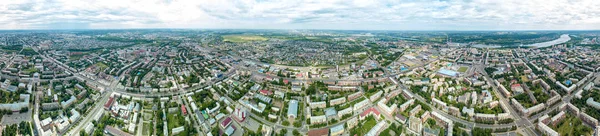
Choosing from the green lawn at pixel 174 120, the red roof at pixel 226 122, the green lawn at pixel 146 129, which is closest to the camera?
the green lawn at pixel 146 129

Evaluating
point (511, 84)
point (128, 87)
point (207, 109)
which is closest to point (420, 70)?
point (511, 84)

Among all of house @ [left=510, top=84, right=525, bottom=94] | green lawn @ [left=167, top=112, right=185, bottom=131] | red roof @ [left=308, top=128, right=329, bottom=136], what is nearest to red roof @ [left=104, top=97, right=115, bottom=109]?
green lawn @ [left=167, top=112, right=185, bottom=131]

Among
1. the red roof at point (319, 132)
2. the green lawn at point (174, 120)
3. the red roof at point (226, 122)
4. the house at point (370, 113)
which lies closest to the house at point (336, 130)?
the red roof at point (319, 132)

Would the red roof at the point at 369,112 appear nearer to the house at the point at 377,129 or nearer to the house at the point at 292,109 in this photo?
the house at the point at 377,129

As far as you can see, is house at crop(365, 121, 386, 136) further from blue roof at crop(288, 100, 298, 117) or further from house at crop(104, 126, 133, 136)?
house at crop(104, 126, 133, 136)

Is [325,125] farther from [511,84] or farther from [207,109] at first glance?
[511,84]

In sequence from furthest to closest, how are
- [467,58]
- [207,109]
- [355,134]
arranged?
[467,58] < [207,109] < [355,134]

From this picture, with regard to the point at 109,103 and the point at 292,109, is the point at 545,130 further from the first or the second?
the point at 109,103

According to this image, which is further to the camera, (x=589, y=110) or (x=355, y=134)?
(x=589, y=110)

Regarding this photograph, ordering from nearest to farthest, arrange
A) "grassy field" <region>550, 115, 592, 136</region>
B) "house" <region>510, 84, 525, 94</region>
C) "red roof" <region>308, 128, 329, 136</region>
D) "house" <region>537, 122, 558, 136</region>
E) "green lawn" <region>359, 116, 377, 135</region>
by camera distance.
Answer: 1. "house" <region>537, 122, 558, 136</region>
2. "grassy field" <region>550, 115, 592, 136</region>
3. "red roof" <region>308, 128, 329, 136</region>
4. "green lawn" <region>359, 116, 377, 135</region>
5. "house" <region>510, 84, 525, 94</region>

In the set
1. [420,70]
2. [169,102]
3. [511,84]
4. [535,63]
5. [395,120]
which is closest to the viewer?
[395,120]

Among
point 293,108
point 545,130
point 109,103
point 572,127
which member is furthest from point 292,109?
point 572,127
